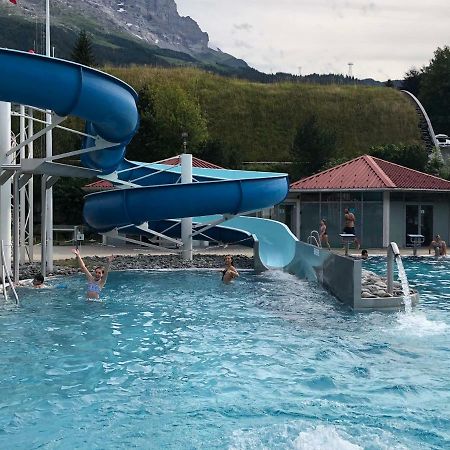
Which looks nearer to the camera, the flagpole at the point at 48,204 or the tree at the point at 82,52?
the flagpole at the point at 48,204

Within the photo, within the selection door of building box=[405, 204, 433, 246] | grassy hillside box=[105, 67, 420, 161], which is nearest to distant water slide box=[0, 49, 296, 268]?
door of building box=[405, 204, 433, 246]

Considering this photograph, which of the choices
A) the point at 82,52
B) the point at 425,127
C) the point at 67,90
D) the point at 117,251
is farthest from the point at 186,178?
the point at 425,127

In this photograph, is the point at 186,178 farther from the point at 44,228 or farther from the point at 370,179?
the point at 370,179

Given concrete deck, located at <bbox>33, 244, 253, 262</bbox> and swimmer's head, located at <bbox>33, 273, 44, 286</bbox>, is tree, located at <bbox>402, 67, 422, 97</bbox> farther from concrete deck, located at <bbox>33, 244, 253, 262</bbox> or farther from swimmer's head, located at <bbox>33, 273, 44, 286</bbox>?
swimmer's head, located at <bbox>33, 273, 44, 286</bbox>

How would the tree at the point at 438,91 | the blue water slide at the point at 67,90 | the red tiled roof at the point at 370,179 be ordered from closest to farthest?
A: the blue water slide at the point at 67,90, the red tiled roof at the point at 370,179, the tree at the point at 438,91

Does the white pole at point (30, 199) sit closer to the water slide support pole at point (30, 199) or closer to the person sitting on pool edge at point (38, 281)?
the water slide support pole at point (30, 199)

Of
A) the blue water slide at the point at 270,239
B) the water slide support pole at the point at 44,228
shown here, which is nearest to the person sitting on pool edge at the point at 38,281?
the water slide support pole at the point at 44,228

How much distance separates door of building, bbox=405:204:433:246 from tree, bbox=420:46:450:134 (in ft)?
75.8

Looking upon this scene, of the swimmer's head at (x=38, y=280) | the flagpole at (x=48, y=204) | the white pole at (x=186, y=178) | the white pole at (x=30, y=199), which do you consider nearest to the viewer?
the swimmer's head at (x=38, y=280)

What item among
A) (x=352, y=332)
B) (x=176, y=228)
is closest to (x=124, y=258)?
(x=176, y=228)

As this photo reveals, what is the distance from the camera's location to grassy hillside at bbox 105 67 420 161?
43250 mm

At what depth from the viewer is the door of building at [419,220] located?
940 inches

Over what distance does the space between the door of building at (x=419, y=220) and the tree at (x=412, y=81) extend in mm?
32354

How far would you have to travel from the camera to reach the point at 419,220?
78.6 feet
